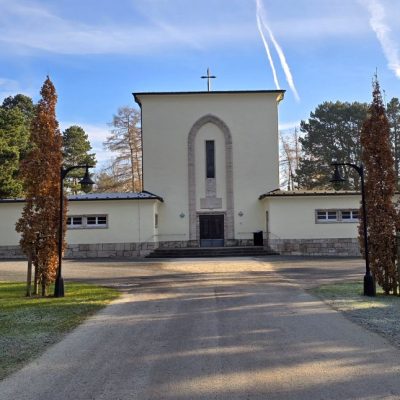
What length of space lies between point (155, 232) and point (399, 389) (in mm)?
24281

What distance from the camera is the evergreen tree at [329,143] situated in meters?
50.2

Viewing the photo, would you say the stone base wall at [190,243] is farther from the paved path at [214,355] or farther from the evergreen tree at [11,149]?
the paved path at [214,355]

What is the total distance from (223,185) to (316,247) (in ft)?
23.2

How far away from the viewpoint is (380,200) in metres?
13.0

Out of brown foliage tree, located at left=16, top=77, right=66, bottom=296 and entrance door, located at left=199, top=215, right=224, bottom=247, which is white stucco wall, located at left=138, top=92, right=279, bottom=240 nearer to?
entrance door, located at left=199, top=215, right=224, bottom=247

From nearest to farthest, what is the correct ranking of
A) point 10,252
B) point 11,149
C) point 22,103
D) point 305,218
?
point 10,252, point 305,218, point 11,149, point 22,103

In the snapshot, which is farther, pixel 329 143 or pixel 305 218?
pixel 329 143

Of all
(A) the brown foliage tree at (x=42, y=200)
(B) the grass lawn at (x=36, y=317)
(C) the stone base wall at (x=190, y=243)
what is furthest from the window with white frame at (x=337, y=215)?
(A) the brown foliage tree at (x=42, y=200)

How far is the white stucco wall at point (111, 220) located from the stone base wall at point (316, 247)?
291 inches

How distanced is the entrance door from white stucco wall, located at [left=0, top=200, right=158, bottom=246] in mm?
4173

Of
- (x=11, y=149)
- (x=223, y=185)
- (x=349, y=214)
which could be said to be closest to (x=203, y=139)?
(x=223, y=185)

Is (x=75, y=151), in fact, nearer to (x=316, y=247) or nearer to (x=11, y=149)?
(x=11, y=149)

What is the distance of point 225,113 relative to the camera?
31.6m

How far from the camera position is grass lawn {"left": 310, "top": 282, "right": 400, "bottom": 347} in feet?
26.2
